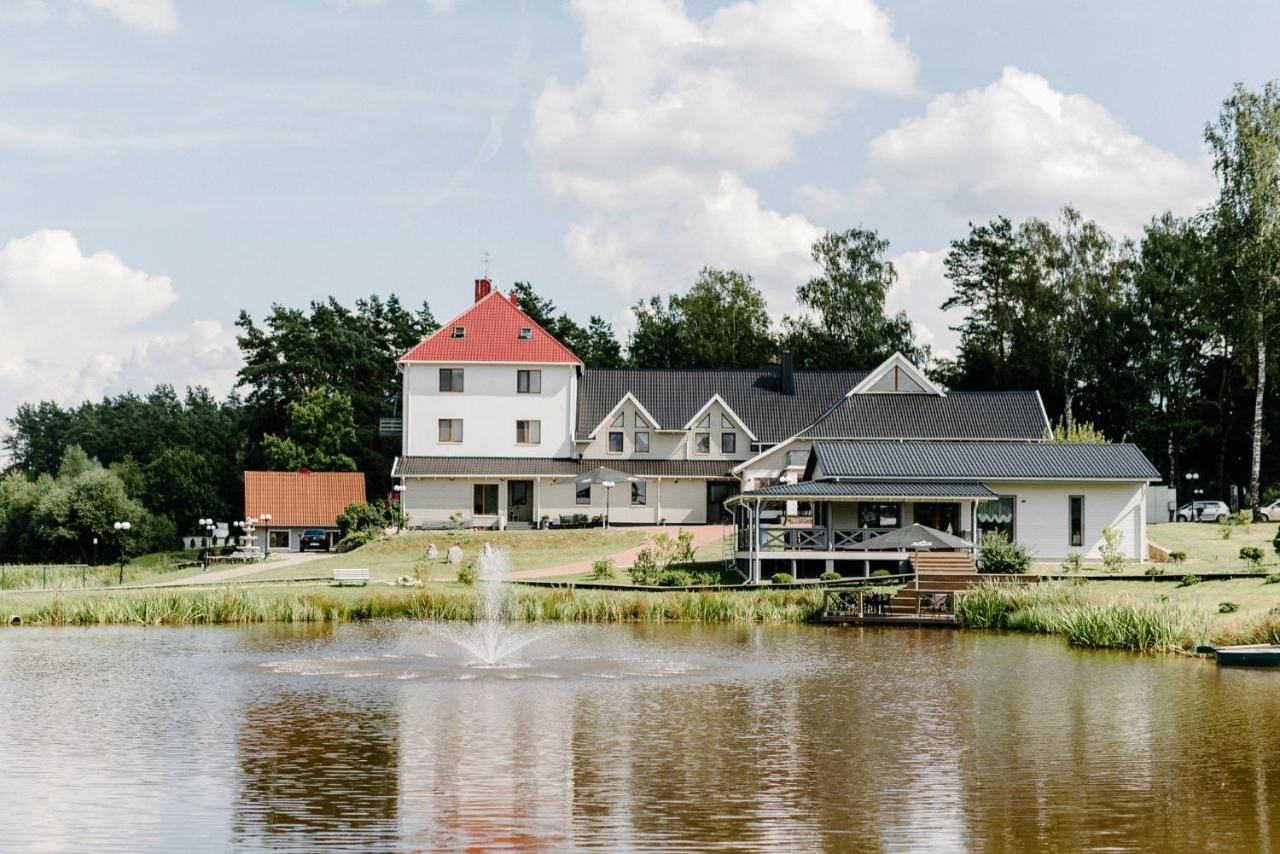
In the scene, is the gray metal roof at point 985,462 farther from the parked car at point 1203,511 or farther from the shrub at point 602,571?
the parked car at point 1203,511

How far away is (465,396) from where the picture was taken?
63719 millimetres

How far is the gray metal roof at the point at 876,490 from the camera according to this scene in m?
44.1

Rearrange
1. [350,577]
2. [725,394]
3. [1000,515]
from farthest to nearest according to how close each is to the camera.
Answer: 1. [725,394]
2. [1000,515]
3. [350,577]

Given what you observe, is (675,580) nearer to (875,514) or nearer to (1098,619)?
(875,514)

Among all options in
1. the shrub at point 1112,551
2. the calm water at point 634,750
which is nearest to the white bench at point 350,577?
the calm water at point 634,750

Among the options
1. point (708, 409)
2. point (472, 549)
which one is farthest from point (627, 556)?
point (708, 409)

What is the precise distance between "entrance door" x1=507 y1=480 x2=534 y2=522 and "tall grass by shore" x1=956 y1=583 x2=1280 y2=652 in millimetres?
30064

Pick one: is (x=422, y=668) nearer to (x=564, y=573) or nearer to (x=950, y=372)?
(x=564, y=573)

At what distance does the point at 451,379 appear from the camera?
63.8 meters

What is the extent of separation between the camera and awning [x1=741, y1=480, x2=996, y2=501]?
44000 mm

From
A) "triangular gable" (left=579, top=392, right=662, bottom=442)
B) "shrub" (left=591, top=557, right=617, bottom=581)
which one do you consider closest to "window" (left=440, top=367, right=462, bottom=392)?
"triangular gable" (left=579, top=392, right=662, bottom=442)

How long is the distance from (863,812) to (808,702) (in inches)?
303

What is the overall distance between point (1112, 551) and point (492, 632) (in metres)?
21.5

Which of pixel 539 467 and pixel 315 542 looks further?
pixel 539 467
